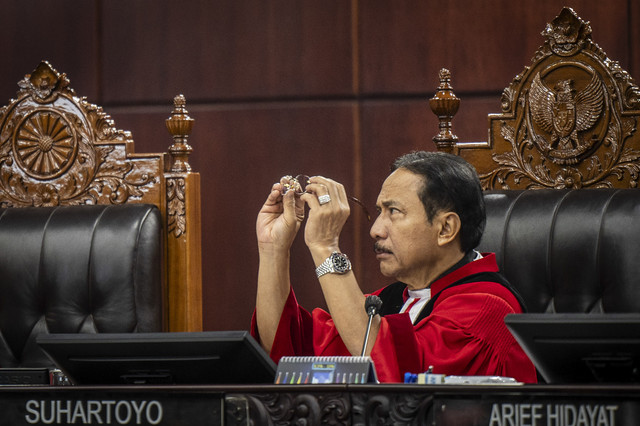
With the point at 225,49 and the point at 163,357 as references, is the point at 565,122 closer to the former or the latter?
the point at 225,49

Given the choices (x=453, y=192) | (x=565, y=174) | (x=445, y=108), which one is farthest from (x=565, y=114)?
(x=453, y=192)

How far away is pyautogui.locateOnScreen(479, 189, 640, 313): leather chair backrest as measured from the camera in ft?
7.26

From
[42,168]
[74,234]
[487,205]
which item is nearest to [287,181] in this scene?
[487,205]

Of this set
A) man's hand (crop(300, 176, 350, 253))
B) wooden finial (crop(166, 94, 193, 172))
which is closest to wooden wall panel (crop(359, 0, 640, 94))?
wooden finial (crop(166, 94, 193, 172))

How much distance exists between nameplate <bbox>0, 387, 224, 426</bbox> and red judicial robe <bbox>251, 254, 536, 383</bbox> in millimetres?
517

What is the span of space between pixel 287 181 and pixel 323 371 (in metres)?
A: 0.89

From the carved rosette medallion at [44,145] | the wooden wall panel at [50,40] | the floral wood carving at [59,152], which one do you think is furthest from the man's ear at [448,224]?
the wooden wall panel at [50,40]

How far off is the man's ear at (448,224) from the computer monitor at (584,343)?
2.42 ft

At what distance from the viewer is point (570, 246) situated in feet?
7.53

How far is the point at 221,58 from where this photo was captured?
3176 mm

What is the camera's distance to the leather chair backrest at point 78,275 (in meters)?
2.56

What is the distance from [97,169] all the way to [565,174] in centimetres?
133

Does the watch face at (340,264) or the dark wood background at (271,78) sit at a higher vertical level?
the dark wood background at (271,78)

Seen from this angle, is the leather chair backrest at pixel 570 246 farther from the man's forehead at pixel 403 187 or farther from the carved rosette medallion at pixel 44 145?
the carved rosette medallion at pixel 44 145
